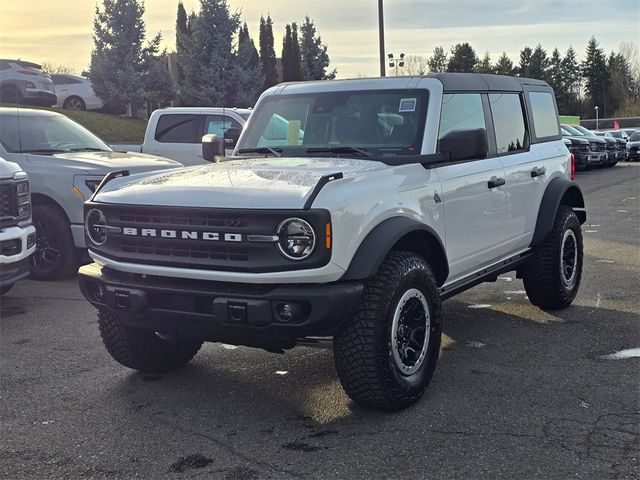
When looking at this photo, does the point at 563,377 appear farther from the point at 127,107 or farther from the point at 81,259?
the point at 127,107

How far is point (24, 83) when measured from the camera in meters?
22.7

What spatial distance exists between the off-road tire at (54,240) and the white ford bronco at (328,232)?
296cm

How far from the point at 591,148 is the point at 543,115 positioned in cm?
1851

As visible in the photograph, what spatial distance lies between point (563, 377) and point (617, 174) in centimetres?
2018

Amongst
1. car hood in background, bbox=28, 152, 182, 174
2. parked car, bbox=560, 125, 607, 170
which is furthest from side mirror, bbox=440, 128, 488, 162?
parked car, bbox=560, 125, 607, 170

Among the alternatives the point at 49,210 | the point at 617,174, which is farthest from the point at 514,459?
the point at 617,174

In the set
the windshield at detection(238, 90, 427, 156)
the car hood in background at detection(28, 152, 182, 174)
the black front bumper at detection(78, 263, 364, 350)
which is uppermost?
the windshield at detection(238, 90, 427, 156)

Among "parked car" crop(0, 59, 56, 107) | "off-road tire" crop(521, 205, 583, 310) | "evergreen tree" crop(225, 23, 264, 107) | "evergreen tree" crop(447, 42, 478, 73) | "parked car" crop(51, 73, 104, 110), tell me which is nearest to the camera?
"off-road tire" crop(521, 205, 583, 310)

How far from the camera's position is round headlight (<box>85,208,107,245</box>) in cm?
436

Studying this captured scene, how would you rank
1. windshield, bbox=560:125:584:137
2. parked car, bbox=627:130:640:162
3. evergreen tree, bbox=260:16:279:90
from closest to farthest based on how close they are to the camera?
1. windshield, bbox=560:125:584:137
2. parked car, bbox=627:130:640:162
3. evergreen tree, bbox=260:16:279:90

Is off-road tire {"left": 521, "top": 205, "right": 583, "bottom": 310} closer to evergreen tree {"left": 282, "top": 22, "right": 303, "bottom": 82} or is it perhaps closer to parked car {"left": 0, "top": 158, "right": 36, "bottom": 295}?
parked car {"left": 0, "top": 158, "right": 36, "bottom": 295}

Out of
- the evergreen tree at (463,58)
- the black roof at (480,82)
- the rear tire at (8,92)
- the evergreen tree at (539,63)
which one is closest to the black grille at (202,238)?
the black roof at (480,82)

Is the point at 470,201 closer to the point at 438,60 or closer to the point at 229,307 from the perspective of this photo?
the point at 229,307

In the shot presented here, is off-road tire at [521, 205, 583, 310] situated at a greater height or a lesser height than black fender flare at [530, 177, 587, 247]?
lesser
